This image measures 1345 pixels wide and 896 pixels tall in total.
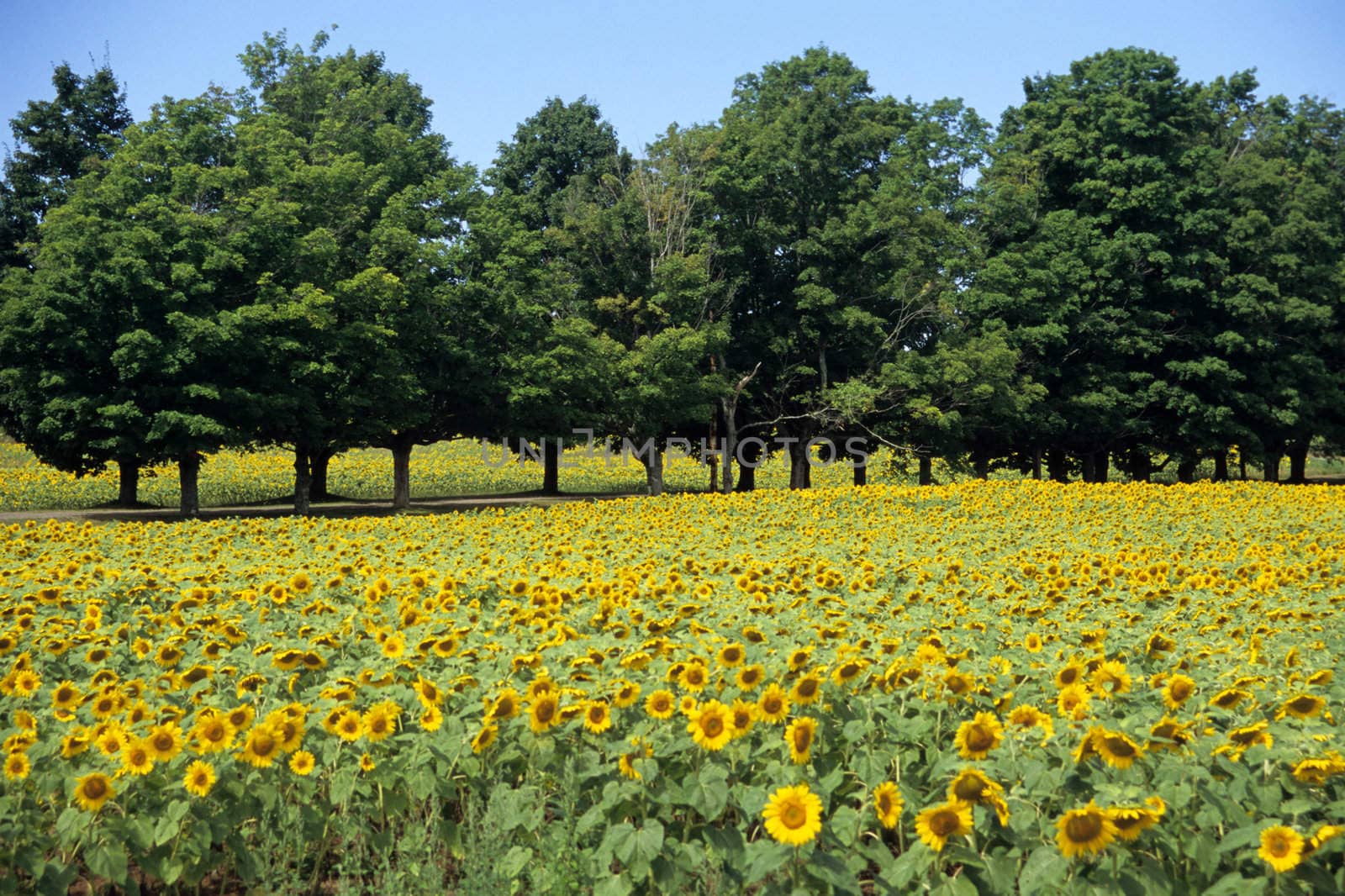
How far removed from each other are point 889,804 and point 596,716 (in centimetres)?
124

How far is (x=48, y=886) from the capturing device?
12.3ft

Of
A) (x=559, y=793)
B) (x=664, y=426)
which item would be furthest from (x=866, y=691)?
(x=664, y=426)

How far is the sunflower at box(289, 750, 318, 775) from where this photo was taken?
420 cm

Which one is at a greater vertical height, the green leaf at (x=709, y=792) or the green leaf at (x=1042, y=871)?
the green leaf at (x=709, y=792)

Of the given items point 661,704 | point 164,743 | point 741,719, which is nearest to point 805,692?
point 741,719

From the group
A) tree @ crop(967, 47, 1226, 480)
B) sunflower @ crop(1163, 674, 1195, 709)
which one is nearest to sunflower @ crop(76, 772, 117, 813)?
sunflower @ crop(1163, 674, 1195, 709)

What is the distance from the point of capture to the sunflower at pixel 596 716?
4.34m

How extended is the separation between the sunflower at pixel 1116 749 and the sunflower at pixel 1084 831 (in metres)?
0.33

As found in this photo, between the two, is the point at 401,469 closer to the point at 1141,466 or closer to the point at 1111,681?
the point at 1141,466

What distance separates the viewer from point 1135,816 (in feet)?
11.1

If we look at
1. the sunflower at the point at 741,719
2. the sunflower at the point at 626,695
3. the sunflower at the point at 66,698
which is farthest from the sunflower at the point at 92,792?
the sunflower at the point at 741,719

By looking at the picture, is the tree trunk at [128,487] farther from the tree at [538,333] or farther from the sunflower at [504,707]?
the sunflower at [504,707]

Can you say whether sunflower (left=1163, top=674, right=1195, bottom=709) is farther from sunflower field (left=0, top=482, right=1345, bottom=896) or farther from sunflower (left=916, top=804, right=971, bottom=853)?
sunflower (left=916, top=804, right=971, bottom=853)

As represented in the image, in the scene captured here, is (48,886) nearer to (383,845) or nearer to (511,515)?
(383,845)
